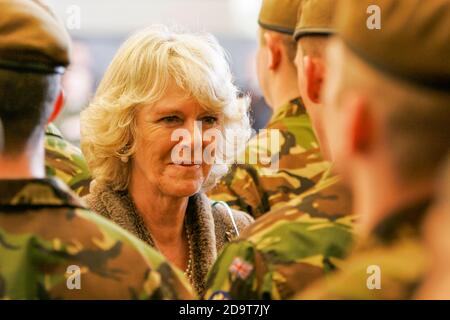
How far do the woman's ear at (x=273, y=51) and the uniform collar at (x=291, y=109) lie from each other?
0.11m

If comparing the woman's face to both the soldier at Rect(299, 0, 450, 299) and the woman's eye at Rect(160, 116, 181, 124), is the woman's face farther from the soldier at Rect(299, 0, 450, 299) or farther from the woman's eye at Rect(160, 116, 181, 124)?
the soldier at Rect(299, 0, 450, 299)

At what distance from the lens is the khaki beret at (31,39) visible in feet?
5.44

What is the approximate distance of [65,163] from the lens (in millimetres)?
3053

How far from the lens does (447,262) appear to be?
3.68ft

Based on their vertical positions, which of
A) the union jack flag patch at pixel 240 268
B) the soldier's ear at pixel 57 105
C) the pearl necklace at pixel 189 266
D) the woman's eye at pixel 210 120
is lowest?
the pearl necklace at pixel 189 266

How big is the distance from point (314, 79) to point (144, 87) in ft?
2.04

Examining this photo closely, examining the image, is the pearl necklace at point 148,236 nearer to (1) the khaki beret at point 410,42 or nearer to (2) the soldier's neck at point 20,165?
(2) the soldier's neck at point 20,165

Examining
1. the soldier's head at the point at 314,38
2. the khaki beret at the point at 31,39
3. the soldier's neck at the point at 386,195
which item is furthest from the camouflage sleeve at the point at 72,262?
the soldier's head at the point at 314,38

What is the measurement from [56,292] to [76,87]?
3.59 m

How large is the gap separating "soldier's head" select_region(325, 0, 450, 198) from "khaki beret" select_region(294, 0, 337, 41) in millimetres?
1090

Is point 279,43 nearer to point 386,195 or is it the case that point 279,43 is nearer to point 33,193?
point 33,193

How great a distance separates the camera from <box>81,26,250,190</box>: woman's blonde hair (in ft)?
8.55
